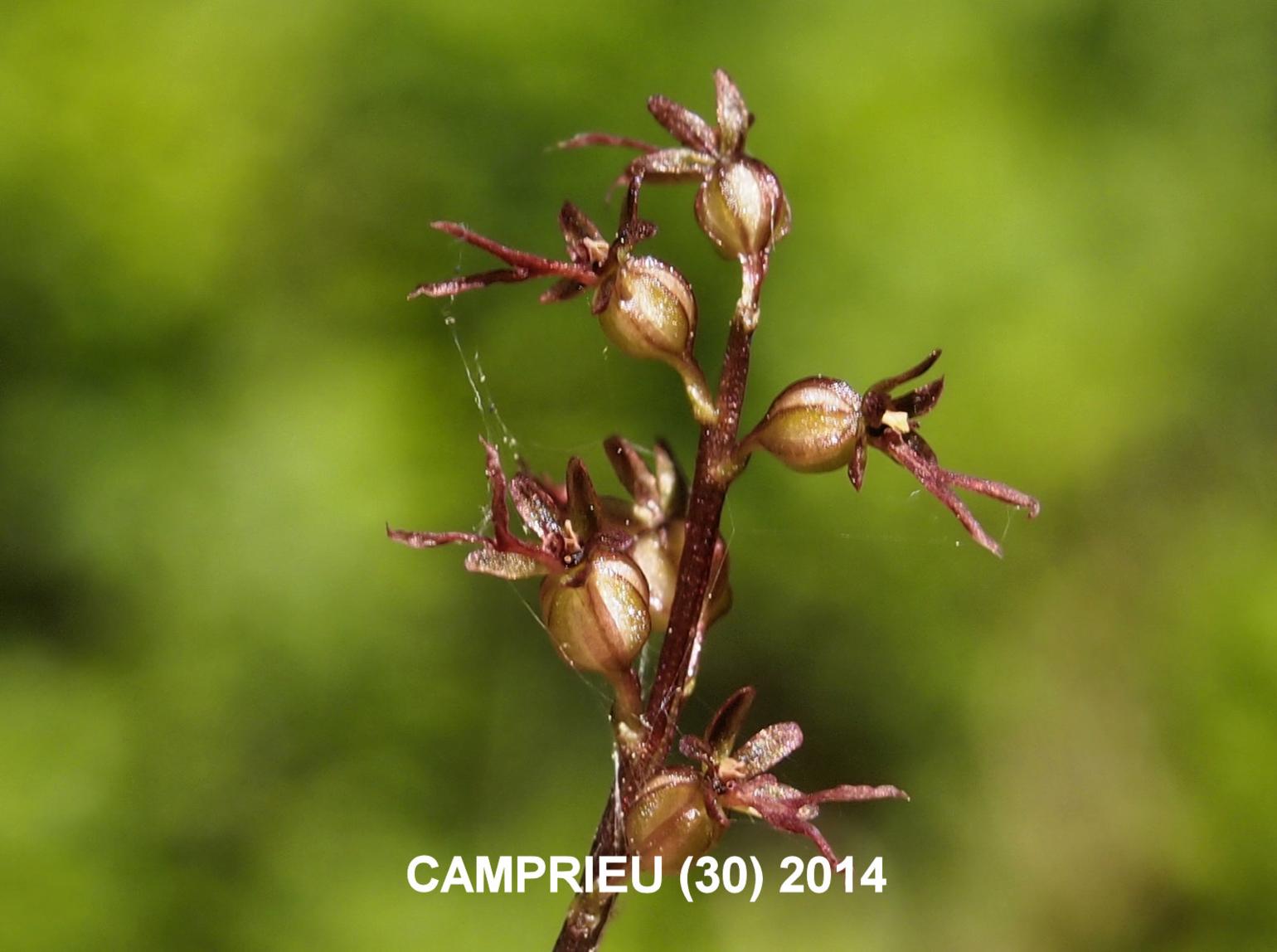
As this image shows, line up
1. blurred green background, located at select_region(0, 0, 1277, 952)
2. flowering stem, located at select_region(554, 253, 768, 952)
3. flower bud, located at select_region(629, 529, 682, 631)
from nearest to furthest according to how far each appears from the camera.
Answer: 1. flowering stem, located at select_region(554, 253, 768, 952)
2. flower bud, located at select_region(629, 529, 682, 631)
3. blurred green background, located at select_region(0, 0, 1277, 952)

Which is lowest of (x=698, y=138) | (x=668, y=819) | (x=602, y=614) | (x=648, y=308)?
(x=668, y=819)

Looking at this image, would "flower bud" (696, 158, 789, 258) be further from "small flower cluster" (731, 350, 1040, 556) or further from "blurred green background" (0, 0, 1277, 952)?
"blurred green background" (0, 0, 1277, 952)

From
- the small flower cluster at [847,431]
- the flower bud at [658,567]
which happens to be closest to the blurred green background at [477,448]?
the flower bud at [658,567]

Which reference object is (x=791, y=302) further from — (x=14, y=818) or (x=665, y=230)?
(x=14, y=818)

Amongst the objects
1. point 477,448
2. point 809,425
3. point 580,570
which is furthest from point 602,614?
point 477,448

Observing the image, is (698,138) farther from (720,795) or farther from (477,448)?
(477,448)

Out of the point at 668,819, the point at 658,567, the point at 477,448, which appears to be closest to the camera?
the point at 668,819

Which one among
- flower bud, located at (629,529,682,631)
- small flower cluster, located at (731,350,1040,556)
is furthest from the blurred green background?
small flower cluster, located at (731,350,1040,556)
